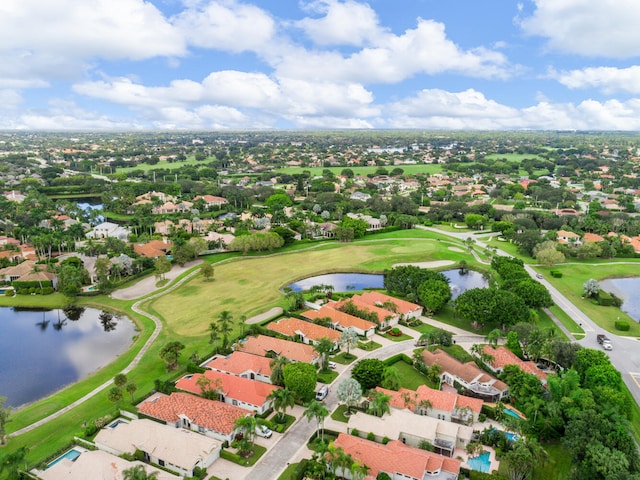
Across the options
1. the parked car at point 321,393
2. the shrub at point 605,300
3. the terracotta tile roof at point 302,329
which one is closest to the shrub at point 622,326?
the shrub at point 605,300

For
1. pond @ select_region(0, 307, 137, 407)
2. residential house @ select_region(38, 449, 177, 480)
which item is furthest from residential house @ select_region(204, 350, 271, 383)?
pond @ select_region(0, 307, 137, 407)

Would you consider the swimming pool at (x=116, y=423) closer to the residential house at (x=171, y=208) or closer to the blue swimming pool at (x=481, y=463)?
the blue swimming pool at (x=481, y=463)

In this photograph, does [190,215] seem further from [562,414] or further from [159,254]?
[562,414]

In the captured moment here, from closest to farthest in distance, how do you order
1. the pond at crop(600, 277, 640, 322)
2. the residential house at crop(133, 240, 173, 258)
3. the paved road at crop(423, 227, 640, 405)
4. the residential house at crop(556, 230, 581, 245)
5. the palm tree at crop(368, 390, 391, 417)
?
1. the palm tree at crop(368, 390, 391, 417)
2. the paved road at crop(423, 227, 640, 405)
3. the pond at crop(600, 277, 640, 322)
4. the residential house at crop(133, 240, 173, 258)
5. the residential house at crop(556, 230, 581, 245)

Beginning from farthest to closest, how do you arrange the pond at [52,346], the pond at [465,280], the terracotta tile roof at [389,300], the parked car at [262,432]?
the pond at [465,280] → the terracotta tile roof at [389,300] → the pond at [52,346] → the parked car at [262,432]

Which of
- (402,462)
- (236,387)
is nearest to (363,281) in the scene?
(236,387)

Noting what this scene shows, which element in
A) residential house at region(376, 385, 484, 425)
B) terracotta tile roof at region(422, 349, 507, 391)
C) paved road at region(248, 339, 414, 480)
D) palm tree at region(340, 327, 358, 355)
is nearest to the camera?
paved road at region(248, 339, 414, 480)

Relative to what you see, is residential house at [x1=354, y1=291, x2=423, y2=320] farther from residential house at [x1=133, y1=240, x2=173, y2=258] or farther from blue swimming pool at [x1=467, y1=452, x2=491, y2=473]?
residential house at [x1=133, y1=240, x2=173, y2=258]

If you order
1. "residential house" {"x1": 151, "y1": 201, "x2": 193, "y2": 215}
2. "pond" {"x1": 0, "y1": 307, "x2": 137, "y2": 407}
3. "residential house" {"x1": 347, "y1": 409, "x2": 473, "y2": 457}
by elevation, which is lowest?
"pond" {"x1": 0, "y1": 307, "x2": 137, "y2": 407}

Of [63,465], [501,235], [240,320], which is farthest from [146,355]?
[501,235]
